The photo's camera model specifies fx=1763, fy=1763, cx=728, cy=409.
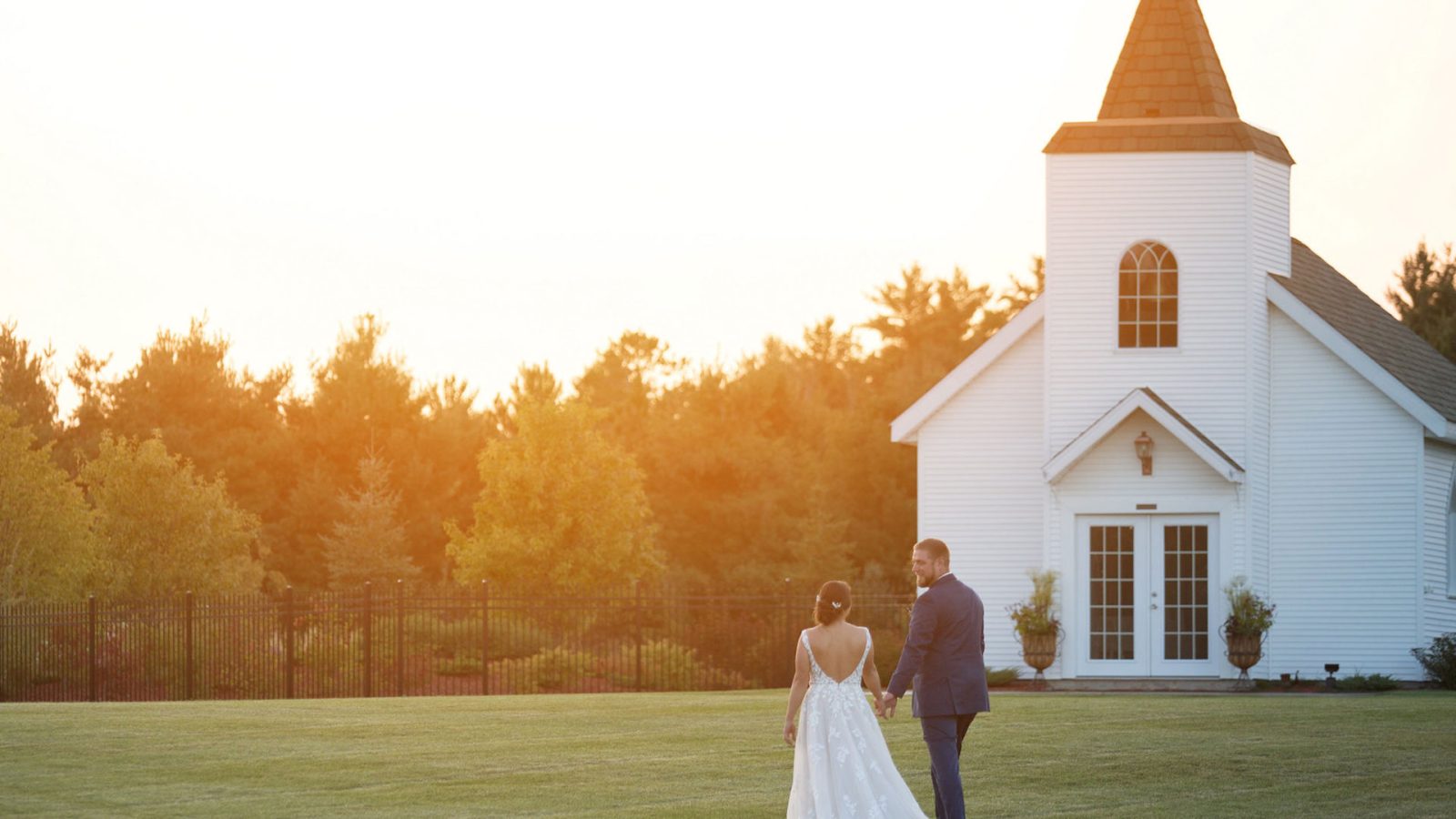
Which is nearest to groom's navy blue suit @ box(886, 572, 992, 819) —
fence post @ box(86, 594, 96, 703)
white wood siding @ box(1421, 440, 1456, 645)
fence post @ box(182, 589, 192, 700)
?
white wood siding @ box(1421, 440, 1456, 645)

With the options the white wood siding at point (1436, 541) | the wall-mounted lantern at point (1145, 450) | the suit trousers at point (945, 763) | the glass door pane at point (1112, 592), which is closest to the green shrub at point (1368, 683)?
the white wood siding at point (1436, 541)

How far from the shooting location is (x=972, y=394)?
28203 mm

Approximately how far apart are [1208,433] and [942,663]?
16.3 metres

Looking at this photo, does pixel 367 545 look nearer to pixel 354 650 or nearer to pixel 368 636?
pixel 354 650

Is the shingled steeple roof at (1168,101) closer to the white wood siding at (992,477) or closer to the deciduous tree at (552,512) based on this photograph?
the white wood siding at (992,477)

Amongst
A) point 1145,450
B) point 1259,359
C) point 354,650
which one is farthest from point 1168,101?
point 354,650

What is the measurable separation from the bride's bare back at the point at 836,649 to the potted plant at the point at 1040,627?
15.2 metres

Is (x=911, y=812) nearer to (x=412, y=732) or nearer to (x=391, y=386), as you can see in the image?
(x=412, y=732)

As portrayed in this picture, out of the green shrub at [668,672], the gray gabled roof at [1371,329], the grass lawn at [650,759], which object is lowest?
the green shrub at [668,672]

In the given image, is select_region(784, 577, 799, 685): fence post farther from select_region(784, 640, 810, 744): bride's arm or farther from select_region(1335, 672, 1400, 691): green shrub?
select_region(784, 640, 810, 744): bride's arm

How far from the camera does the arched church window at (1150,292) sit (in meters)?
26.3

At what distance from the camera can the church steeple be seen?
Result: 27.6 metres

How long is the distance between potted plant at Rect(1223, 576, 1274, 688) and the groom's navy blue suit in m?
15.4

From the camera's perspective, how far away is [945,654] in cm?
1089
